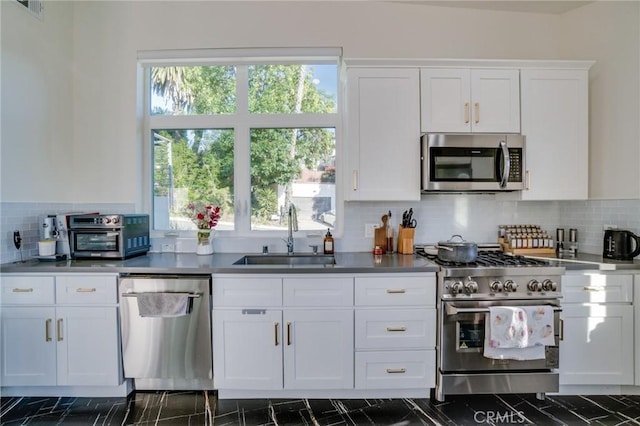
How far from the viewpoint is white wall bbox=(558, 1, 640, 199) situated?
2467 millimetres

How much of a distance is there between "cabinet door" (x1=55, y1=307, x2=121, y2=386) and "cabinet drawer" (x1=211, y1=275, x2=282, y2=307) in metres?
0.83

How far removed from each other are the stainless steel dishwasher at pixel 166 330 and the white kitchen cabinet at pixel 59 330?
0.32 ft

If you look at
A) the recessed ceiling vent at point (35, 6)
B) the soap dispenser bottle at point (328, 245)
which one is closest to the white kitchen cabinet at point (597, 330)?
the soap dispenser bottle at point (328, 245)

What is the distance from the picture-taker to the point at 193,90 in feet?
10.0

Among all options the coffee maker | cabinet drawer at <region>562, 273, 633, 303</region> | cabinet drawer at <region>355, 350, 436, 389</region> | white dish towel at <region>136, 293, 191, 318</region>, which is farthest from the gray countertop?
the coffee maker

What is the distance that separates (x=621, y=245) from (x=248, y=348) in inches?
111

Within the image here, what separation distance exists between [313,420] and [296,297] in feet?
2.55

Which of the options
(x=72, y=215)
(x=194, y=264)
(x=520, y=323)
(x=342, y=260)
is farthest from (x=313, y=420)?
(x=72, y=215)

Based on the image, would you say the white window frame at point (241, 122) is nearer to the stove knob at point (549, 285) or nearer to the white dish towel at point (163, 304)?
the white dish towel at point (163, 304)

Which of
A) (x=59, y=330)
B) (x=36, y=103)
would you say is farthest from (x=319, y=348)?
(x=36, y=103)

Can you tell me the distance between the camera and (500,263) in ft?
7.41

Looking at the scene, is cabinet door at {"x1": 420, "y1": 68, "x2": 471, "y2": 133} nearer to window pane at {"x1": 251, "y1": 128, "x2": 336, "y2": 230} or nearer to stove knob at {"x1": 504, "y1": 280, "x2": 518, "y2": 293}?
window pane at {"x1": 251, "y1": 128, "x2": 336, "y2": 230}

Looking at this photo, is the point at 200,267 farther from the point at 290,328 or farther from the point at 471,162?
the point at 471,162

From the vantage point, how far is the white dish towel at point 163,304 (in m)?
2.17
